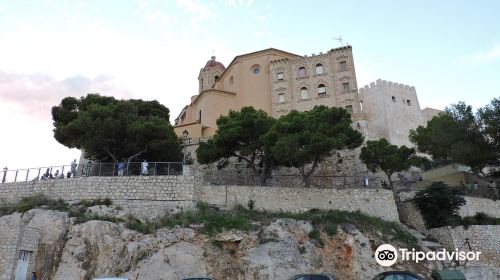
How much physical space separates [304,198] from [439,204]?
28.7ft

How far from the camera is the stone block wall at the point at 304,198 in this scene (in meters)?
24.0

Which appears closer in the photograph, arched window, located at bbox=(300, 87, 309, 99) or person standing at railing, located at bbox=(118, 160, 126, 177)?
person standing at railing, located at bbox=(118, 160, 126, 177)

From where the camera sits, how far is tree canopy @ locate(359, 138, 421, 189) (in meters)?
29.3

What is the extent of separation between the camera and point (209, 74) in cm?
4975

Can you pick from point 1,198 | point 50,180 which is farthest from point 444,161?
point 1,198

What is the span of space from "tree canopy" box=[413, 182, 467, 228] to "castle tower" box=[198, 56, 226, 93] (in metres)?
30.2

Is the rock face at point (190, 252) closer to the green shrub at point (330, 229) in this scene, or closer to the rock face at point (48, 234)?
the rock face at point (48, 234)

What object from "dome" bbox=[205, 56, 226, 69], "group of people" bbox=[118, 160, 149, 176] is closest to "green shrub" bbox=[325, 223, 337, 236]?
"group of people" bbox=[118, 160, 149, 176]

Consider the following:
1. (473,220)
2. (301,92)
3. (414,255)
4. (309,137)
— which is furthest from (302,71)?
(414,255)

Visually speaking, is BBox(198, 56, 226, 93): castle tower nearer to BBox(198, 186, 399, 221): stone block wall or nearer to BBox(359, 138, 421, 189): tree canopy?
BBox(359, 138, 421, 189): tree canopy

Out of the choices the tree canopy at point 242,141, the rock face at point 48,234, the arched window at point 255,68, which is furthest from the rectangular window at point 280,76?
the rock face at point 48,234

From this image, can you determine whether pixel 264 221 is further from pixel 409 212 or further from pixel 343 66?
pixel 343 66

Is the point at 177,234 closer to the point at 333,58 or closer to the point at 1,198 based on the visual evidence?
the point at 1,198

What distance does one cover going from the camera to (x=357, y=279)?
1997 cm
